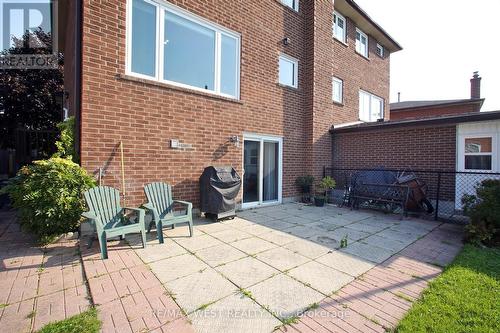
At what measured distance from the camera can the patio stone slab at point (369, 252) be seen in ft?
13.4

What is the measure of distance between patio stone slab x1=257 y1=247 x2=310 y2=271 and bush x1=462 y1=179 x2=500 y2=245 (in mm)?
3616

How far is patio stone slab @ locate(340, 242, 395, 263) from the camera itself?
407 cm

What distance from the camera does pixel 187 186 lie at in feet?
20.5

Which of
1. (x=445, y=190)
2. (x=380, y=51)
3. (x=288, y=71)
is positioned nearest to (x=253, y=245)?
(x=288, y=71)

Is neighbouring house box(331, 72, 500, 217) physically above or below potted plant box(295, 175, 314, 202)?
above

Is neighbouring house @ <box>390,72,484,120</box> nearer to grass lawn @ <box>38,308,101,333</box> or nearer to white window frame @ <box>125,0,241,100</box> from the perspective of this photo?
white window frame @ <box>125,0,241,100</box>

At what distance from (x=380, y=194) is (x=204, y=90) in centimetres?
592

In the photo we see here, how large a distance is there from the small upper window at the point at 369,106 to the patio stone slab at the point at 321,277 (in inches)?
439

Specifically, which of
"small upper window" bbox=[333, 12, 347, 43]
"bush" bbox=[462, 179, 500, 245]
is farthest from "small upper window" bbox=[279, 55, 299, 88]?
"bush" bbox=[462, 179, 500, 245]

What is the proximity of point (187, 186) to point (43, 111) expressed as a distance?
40.3 ft

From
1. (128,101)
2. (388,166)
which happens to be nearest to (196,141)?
(128,101)

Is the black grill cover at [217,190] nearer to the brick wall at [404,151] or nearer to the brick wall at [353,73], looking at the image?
the brick wall at [404,151]

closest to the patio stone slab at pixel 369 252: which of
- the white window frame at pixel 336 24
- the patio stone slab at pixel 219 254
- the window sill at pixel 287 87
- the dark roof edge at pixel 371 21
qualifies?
the patio stone slab at pixel 219 254

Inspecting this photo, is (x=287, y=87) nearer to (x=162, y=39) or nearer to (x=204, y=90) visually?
(x=204, y=90)
